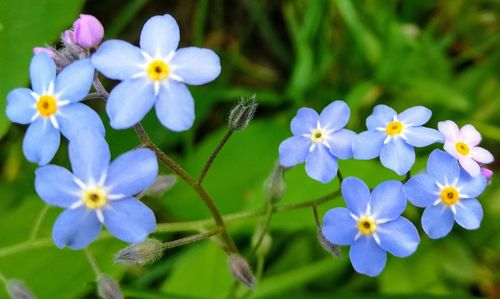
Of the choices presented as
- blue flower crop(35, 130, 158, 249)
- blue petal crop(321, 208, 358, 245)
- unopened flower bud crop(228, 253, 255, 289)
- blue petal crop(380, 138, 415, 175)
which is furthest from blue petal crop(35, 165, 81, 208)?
blue petal crop(380, 138, 415, 175)

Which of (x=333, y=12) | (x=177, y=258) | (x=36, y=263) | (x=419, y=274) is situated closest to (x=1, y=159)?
(x=36, y=263)

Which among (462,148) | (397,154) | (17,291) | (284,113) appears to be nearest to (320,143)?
(397,154)

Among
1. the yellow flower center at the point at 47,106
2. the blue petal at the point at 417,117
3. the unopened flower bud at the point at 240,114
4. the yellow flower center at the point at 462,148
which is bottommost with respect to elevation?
the yellow flower center at the point at 462,148

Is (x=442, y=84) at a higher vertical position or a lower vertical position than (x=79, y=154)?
lower

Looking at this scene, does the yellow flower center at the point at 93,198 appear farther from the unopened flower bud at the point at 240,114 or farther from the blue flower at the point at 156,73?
the unopened flower bud at the point at 240,114

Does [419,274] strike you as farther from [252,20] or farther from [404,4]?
[252,20]

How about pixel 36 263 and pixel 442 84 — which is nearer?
pixel 36 263

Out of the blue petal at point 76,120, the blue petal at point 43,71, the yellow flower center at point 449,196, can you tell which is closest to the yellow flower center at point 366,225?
the yellow flower center at point 449,196
